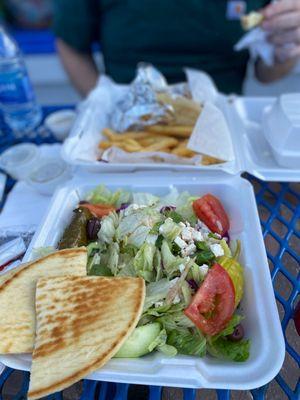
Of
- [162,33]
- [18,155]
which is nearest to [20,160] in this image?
[18,155]

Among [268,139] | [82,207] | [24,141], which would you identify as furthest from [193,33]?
[82,207]

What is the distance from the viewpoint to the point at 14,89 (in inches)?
77.4

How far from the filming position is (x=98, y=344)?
94 cm

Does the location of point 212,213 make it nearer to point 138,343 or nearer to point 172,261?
point 172,261

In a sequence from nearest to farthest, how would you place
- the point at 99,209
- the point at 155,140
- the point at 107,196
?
the point at 99,209 < the point at 107,196 < the point at 155,140

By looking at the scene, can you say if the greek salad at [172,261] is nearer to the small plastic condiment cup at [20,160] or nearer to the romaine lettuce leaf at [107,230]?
the romaine lettuce leaf at [107,230]

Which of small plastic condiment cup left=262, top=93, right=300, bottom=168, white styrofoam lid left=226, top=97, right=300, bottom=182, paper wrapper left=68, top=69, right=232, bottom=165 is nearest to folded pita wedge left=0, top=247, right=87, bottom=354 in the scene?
paper wrapper left=68, top=69, right=232, bottom=165

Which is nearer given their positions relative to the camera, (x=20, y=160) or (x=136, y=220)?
(x=136, y=220)

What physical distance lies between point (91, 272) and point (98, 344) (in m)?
0.31

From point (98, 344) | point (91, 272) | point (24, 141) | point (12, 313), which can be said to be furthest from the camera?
point (24, 141)

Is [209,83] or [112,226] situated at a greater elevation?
[209,83]

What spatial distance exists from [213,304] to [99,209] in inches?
24.4

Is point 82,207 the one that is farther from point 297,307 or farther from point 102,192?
point 297,307

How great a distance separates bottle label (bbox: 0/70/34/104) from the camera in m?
1.93
